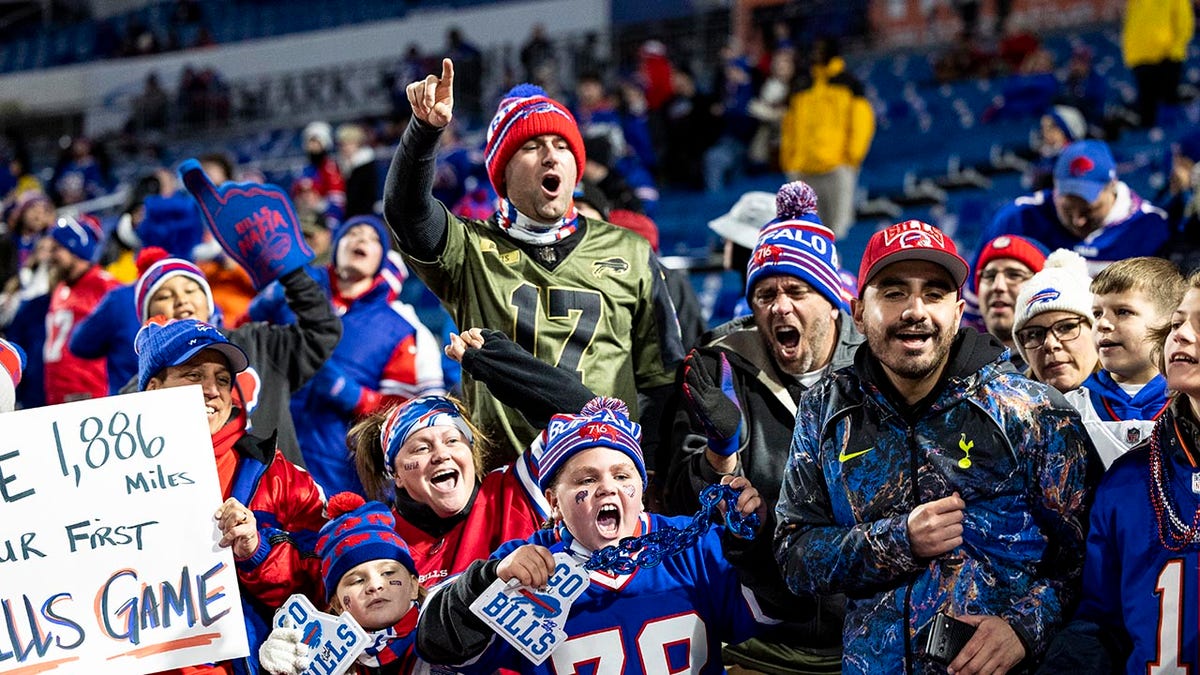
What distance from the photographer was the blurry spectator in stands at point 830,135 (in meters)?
10.9

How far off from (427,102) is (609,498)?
3.63 feet

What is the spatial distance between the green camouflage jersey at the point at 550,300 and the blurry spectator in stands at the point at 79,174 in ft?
45.7

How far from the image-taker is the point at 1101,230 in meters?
5.70

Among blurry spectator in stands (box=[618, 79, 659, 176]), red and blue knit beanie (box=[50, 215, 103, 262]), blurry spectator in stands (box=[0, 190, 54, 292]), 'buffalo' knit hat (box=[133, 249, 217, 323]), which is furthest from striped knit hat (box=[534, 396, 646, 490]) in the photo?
blurry spectator in stands (box=[618, 79, 659, 176])

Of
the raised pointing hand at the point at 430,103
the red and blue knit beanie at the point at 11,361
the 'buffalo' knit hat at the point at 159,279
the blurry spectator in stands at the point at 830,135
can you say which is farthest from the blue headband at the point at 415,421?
the blurry spectator in stands at the point at 830,135

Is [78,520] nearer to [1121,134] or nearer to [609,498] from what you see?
[609,498]

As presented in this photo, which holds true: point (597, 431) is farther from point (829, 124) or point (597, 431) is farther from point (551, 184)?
point (829, 124)

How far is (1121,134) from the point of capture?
11.8 m

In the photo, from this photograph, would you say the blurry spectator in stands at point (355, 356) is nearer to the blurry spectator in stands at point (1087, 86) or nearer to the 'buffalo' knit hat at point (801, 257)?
the 'buffalo' knit hat at point (801, 257)

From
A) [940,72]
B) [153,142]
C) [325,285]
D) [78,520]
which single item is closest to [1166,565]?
[78,520]

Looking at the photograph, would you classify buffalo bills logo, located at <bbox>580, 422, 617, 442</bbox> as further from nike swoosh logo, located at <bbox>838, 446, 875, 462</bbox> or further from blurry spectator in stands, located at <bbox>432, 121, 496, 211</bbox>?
blurry spectator in stands, located at <bbox>432, 121, 496, 211</bbox>

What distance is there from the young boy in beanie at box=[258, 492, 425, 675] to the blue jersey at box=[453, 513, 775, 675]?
9.2 inches

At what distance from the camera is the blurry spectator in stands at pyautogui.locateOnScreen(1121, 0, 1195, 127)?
1134cm

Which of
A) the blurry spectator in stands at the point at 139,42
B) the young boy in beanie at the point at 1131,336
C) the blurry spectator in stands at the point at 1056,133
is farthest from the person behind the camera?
the blurry spectator in stands at the point at 139,42
